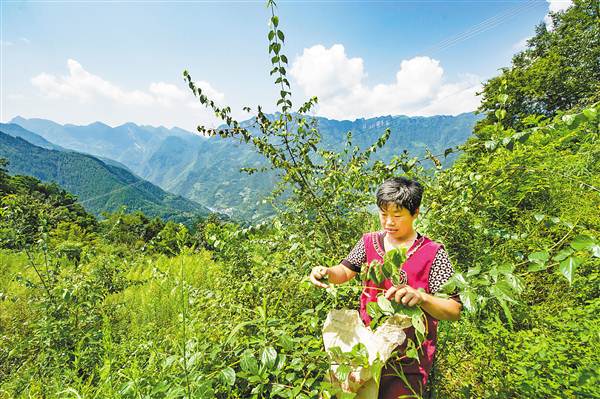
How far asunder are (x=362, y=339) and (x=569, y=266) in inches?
34.1

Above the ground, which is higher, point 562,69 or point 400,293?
point 562,69

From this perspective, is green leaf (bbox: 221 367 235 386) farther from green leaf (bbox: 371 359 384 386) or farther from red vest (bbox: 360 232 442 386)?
red vest (bbox: 360 232 442 386)

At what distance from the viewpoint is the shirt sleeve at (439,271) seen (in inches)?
62.0

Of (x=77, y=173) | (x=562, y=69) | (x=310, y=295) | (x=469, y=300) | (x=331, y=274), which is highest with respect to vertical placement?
(x=562, y=69)

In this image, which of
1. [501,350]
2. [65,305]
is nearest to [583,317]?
[501,350]

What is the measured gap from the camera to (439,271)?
159cm

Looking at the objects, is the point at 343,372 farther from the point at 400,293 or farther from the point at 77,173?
the point at 77,173

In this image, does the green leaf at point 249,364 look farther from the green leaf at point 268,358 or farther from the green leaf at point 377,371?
the green leaf at point 377,371

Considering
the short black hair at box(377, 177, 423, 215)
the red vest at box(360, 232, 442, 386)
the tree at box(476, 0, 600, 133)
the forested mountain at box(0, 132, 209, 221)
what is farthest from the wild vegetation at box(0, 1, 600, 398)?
the forested mountain at box(0, 132, 209, 221)

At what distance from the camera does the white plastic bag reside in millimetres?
1298

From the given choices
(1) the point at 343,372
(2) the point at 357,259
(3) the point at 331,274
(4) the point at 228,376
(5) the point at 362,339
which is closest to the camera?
(1) the point at 343,372

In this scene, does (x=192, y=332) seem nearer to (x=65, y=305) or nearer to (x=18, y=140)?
(x=65, y=305)

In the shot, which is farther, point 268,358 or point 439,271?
point 439,271

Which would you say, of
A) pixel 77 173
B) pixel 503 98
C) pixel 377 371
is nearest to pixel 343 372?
pixel 377 371
